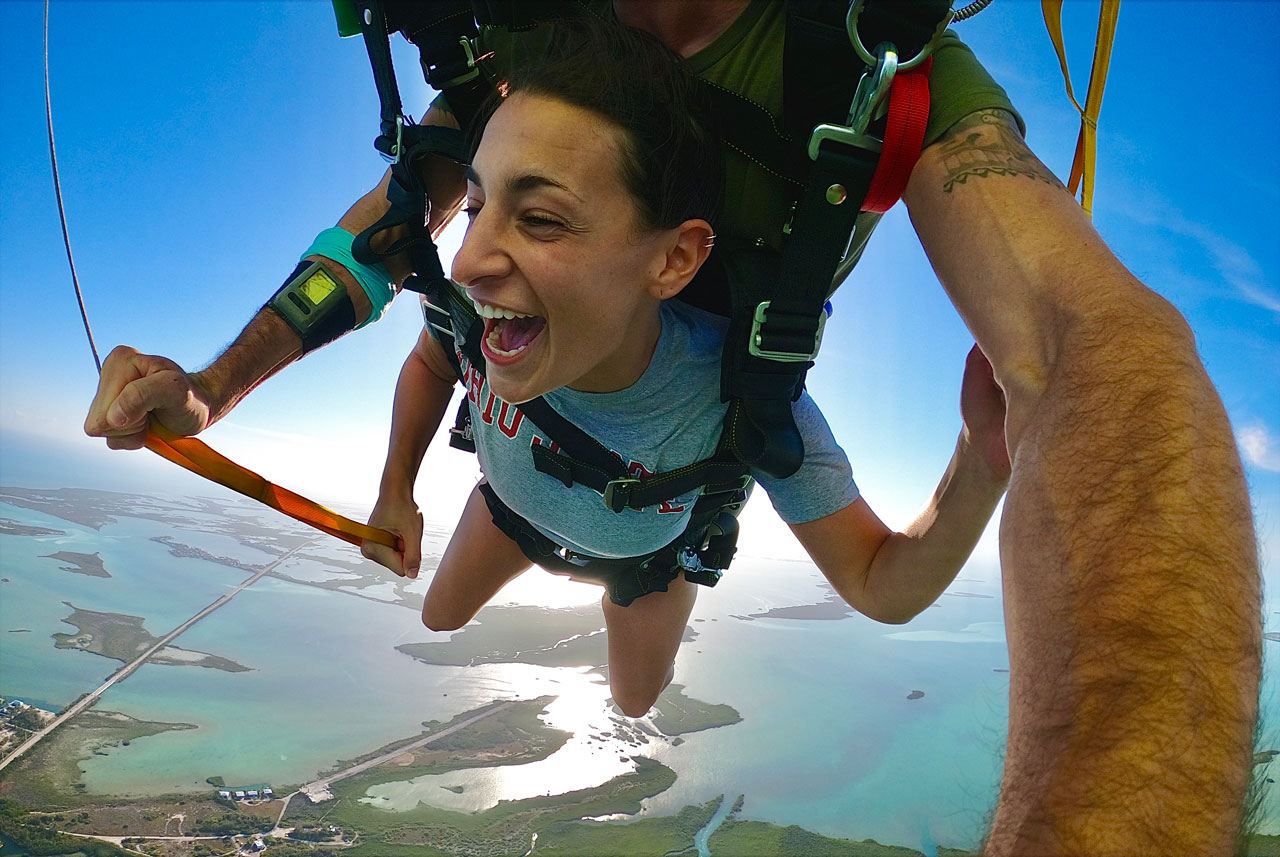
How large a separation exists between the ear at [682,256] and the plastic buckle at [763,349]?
23 centimetres

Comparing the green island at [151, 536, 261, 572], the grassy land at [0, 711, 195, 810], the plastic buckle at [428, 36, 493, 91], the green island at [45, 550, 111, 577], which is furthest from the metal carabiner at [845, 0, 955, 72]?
the green island at [151, 536, 261, 572]

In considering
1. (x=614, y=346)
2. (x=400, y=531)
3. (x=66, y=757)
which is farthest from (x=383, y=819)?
(x=614, y=346)

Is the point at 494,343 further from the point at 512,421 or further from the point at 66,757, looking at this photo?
the point at 66,757

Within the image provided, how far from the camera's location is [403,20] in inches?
80.7

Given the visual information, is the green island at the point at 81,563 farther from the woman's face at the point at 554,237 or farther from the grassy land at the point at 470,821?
the woman's face at the point at 554,237

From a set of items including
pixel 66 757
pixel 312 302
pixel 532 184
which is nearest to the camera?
pixel 532 184

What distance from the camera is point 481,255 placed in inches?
67.7

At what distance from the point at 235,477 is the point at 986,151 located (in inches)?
85.0

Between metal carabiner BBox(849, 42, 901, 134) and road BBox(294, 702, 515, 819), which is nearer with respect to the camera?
metal carabiner BBox(849, 42, 901, 134)

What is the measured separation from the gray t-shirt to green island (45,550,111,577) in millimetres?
94116

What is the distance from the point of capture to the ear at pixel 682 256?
1.86 m

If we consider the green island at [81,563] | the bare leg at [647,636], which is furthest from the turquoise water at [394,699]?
the bare leg at [647,636]

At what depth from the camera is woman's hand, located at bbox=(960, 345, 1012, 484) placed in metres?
1.85

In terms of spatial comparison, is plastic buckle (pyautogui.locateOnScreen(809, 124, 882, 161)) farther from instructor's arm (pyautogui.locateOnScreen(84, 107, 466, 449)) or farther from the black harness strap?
instructor's arm (pyautogui.locateOnScreen(84, 107, 466, 449))
